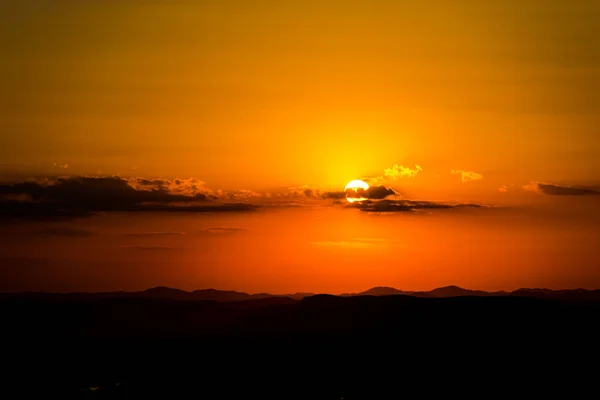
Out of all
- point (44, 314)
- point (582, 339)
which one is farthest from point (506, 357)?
point (44, 314)

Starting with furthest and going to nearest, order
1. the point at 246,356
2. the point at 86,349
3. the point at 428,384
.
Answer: the point at 86,349, the point at 246,356, the point at 428,384

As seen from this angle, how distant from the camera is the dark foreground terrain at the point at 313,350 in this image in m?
119

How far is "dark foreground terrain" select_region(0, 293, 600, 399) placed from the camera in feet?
390

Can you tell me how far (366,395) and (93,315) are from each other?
98.8 metres

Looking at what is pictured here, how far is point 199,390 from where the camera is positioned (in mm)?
117312

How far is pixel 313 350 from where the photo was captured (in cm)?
15162

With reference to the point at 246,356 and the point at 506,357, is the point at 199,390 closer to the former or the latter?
the point at 246,356

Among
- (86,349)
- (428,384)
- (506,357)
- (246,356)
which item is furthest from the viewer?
(86,349)

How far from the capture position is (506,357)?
5344 inches

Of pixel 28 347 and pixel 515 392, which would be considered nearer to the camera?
pixel 515 392

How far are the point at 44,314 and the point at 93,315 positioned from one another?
38.3 ft

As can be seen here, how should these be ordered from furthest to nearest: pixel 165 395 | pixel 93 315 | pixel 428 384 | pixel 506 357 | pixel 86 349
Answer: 1. pixel 93 315
2. pixel 86 349
3. pixel 506 357
4. pixel 428 384
5. pixel 165 395

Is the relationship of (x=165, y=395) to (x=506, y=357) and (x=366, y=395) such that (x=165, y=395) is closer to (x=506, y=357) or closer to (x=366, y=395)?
(x=366, y=395)

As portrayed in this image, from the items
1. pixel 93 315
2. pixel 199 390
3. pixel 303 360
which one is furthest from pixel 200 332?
pixel 199 390
